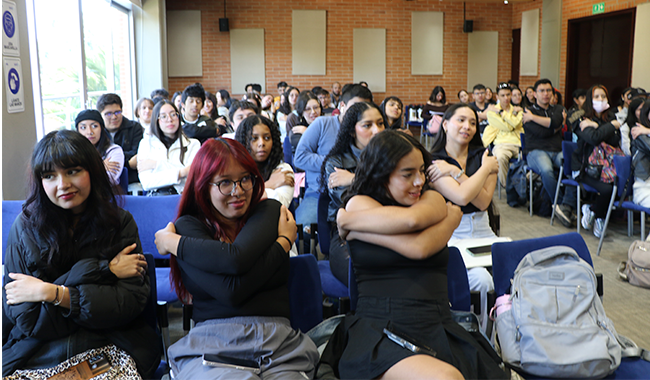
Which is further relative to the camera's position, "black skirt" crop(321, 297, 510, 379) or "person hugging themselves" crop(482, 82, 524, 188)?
"person hugging themselves" crop(482, 82, 524, 188)

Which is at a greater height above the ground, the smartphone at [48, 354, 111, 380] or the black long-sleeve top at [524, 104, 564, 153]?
the black long-sleeve top at [524, 104, 564, 153]

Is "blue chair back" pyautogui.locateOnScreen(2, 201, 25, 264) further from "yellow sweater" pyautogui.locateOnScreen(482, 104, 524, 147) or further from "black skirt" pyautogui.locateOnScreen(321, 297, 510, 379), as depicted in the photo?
"yellow sweater" pyautogui.locateOnScreen(482, 104, 524, 147)

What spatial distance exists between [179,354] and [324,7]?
12372mm

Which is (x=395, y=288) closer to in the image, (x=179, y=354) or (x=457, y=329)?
(x=457, y=329)

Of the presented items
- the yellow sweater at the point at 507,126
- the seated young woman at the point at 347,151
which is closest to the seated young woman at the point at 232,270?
the seated young woman at the point at 347,151

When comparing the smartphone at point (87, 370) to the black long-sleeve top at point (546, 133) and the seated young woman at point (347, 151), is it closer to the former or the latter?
the seated young woman at point (347, 151)

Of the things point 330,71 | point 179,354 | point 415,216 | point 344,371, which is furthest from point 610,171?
point 330,71

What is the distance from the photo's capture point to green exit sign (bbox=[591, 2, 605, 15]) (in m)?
9.61

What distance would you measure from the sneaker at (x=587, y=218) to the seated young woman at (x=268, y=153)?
11.0 feet

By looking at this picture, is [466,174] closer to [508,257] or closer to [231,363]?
[508,257]

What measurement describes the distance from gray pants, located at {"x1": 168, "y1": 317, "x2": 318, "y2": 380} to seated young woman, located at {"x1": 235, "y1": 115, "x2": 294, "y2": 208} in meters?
1.49

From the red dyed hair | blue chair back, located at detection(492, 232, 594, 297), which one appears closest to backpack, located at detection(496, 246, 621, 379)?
blue chair back, located at detection(492, 232, 594, 297)

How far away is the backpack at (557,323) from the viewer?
5.80 ft

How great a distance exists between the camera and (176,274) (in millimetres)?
1861
